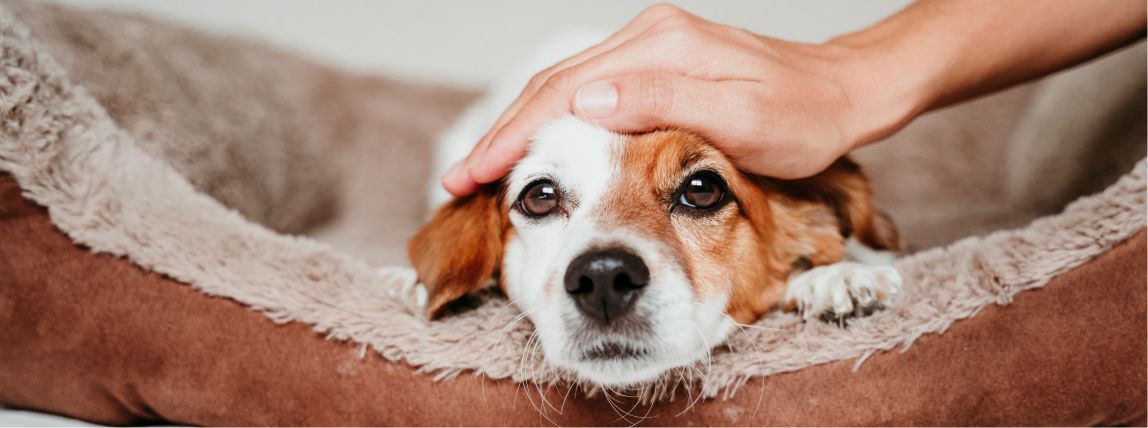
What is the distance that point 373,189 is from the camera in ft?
9.04

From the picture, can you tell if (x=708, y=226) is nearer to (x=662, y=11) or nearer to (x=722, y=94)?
(x=722, y=94)

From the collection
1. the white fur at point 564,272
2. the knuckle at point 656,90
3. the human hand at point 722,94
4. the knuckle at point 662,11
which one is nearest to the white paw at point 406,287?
the white fur at point 564,272

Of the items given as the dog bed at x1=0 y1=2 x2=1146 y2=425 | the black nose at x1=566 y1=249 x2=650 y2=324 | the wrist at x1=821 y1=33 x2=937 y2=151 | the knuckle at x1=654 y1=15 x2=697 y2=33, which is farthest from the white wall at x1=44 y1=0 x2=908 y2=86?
the black nose at x1=566 y1=249 x2=650 y2=324

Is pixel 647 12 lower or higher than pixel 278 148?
higher

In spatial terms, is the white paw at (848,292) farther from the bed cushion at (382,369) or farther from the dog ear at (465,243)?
the dog ear at (465,243)

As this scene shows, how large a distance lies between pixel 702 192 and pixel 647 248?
0.82 ft

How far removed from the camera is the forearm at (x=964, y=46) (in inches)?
49.0

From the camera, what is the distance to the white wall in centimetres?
301

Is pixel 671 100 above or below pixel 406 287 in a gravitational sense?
above

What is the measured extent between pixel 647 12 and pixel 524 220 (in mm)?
454

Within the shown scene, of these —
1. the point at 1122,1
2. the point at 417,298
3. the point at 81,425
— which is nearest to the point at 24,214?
the point at 81,425

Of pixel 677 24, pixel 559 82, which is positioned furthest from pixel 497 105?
pixel 677 24

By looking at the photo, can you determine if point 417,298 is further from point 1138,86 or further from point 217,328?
point 1138,86

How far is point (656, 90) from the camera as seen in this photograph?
3.64ft
